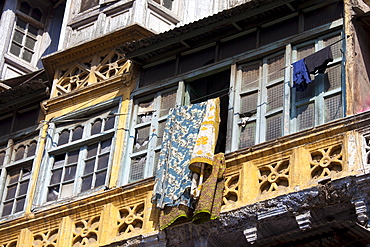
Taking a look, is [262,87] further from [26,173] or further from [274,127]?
[26,173]

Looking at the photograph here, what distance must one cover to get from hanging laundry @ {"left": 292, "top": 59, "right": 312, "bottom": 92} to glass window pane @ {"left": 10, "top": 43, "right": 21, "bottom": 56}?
8764mm

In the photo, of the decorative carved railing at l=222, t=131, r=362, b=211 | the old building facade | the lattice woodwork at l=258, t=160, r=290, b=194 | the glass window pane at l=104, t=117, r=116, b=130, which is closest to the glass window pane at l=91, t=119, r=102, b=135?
the old building facade

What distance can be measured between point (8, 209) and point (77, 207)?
2268 mm

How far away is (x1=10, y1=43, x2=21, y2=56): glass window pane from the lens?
1928 cm

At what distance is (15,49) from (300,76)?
9.07 m

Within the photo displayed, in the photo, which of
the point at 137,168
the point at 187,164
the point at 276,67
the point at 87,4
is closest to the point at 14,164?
the point at 137,168

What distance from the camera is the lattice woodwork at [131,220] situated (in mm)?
13091

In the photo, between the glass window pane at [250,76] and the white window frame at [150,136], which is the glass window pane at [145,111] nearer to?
the white window frame at [150,136]

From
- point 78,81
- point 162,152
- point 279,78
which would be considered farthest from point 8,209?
point 279,78

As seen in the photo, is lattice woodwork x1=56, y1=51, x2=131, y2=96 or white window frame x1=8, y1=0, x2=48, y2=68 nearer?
lattice woodwork x1=56, y1=51, x2=131, y2=96

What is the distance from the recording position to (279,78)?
12.9 meters

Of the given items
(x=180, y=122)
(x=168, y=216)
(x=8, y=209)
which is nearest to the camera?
(x=168, y=216)

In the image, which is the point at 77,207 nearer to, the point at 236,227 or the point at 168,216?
the point at 168,216

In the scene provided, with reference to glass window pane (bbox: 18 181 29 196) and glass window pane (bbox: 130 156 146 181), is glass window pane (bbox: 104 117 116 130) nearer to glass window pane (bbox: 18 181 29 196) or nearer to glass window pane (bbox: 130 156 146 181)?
glass window pane (bbox: 130 156 146 181)
